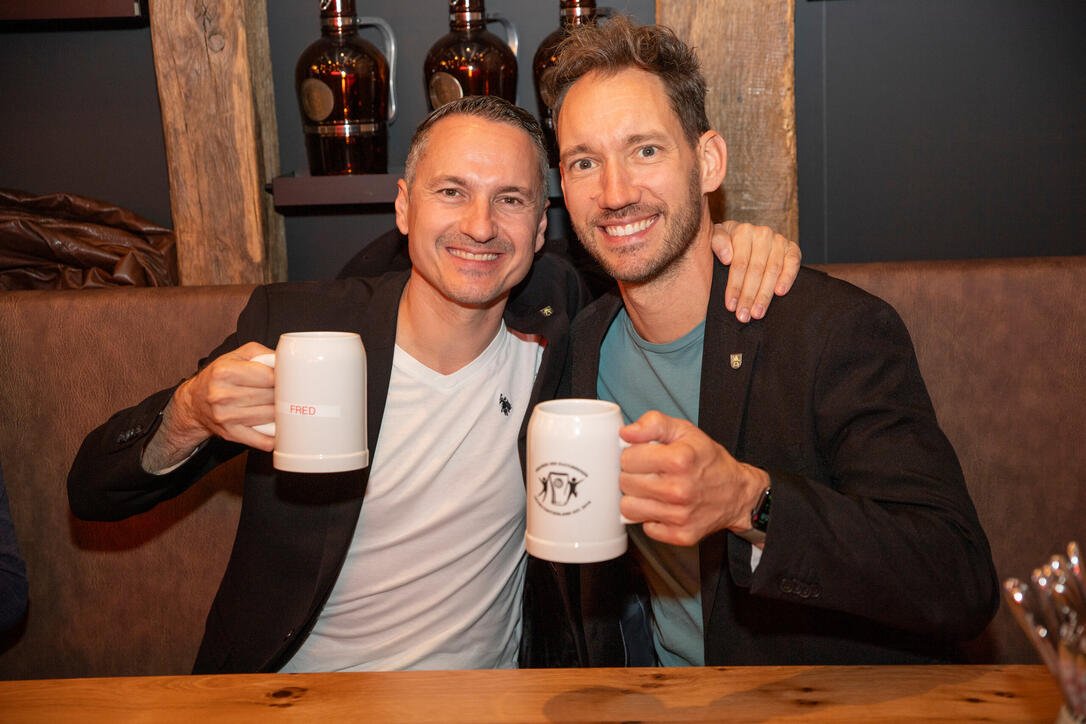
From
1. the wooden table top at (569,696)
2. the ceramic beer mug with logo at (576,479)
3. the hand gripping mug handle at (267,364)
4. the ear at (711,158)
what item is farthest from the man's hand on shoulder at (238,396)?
the ear at (711,158)

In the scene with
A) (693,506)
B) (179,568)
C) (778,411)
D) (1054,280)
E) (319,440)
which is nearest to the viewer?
(693,506)

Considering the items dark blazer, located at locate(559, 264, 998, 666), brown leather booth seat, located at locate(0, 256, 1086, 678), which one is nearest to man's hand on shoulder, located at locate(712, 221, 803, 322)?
dark blazer, located at locate(559, 264, 998, 666)

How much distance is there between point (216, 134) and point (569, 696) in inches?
63.4

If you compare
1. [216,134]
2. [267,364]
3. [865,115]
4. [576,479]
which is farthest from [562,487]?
[865,115]

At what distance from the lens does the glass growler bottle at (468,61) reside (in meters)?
2.10

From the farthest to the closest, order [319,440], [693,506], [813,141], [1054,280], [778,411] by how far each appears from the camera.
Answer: [813,141]
[1054,280]
[778,411]
[319,440]
[693,506]

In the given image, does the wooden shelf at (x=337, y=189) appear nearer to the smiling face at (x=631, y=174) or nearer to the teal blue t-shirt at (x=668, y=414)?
the smiling face at (x=631, y=174)

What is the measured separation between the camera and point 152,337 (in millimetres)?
1911

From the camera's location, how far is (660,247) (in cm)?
162

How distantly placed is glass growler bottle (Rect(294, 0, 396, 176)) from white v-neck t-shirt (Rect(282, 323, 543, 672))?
689 mm

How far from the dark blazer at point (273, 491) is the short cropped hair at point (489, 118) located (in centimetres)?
27

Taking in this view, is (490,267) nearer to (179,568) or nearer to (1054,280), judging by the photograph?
(179,568)

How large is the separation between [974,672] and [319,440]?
872mm

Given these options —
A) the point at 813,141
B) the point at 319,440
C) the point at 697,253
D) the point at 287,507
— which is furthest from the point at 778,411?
A: the point at 813,141
